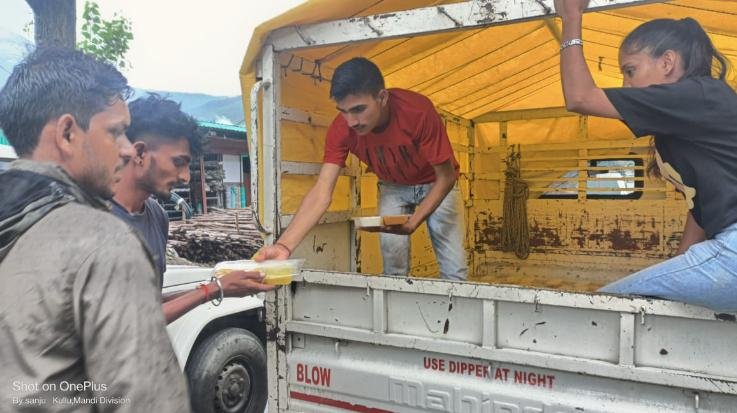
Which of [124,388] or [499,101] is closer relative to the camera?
[124,388]

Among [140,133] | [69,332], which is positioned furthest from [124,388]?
[140,133]

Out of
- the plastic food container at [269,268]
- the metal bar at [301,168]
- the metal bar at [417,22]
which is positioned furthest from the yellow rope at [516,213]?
the plastic food container at [269,268]

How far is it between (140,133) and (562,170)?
4.09m

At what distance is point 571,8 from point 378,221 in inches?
58.9

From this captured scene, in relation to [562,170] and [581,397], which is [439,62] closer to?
[562,170]

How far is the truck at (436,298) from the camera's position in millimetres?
1986

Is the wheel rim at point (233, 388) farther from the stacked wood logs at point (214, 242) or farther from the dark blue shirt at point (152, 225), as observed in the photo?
the stacked wood logs at point (214, 242)

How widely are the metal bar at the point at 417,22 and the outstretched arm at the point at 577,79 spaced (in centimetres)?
20

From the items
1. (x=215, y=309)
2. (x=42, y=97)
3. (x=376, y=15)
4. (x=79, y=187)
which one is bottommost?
(x=215, y=309)

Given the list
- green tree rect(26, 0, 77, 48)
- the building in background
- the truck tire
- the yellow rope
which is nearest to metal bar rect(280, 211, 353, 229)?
the truck tire

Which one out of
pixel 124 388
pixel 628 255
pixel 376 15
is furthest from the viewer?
pixel 628 255

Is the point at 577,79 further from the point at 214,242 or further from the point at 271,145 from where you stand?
the point at 214,242

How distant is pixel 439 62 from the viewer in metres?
4.06

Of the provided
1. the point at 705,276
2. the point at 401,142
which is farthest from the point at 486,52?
the point at 705,276
